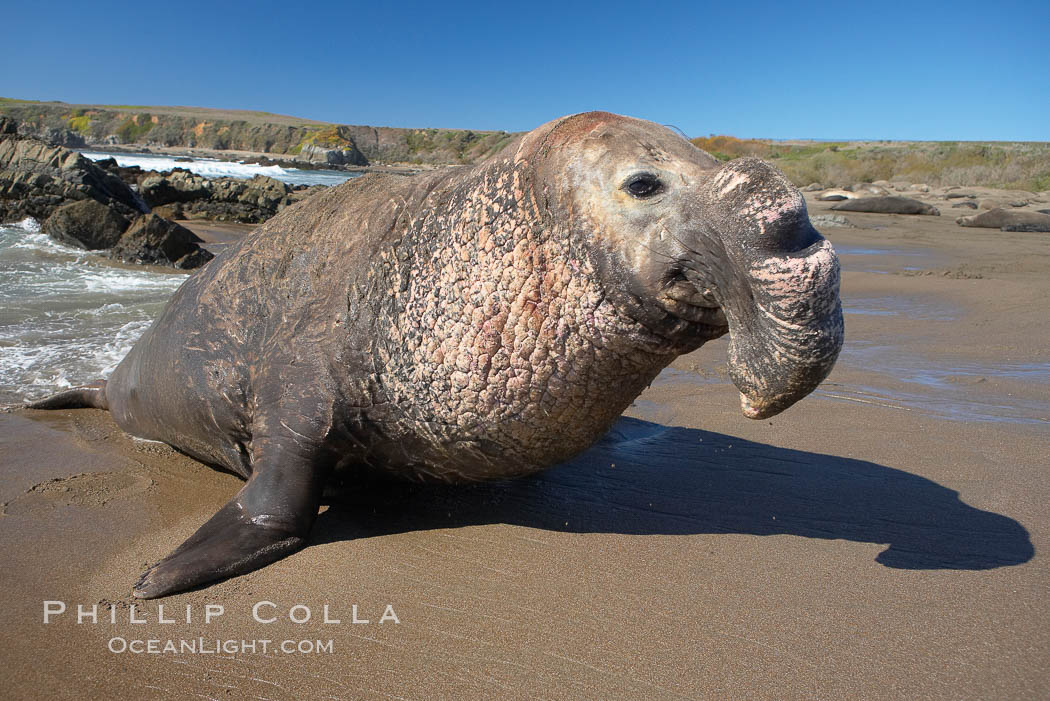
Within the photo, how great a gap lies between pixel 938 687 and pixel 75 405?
4.76 meters

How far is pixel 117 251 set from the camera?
12.3 metres

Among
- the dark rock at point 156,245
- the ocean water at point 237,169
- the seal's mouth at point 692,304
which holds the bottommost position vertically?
the dark rock at point 156,245

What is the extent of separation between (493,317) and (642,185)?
0.70 meters

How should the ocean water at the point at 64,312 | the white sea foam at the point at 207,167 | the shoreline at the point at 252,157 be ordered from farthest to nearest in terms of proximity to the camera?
the shoreline at the point at 252,157 < the white sea foam at the point at 207,167 < the ocean water at the point at 64,312

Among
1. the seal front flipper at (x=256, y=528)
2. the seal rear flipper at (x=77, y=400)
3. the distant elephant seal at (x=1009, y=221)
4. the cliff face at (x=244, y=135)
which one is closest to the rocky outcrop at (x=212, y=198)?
the seal rear flipper at (x=77, y=400)

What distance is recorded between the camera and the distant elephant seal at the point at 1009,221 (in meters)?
17.1

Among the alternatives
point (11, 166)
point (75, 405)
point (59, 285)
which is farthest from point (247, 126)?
point (75, 405)

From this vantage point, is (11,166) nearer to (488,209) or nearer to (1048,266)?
(488,209)

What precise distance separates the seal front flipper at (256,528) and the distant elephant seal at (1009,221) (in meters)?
18.1

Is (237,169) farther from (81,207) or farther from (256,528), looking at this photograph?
(256,528)

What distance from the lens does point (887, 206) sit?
2288cm

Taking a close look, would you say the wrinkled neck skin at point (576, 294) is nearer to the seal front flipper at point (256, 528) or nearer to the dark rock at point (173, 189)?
the seal front flipper at point (256, 528)

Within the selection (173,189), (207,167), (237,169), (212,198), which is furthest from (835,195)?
(207,167)

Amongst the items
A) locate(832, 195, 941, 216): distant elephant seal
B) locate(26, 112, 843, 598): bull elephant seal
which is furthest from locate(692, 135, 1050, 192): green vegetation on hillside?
locate(26, 112, 843, 598): bull elephant seal
